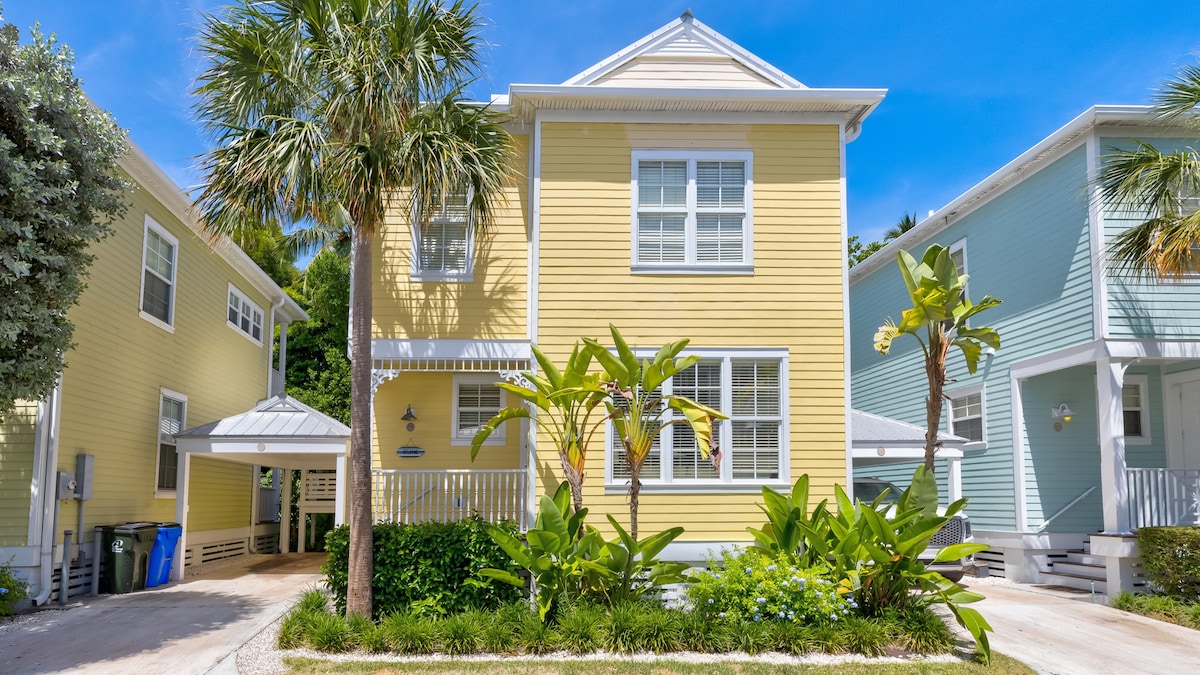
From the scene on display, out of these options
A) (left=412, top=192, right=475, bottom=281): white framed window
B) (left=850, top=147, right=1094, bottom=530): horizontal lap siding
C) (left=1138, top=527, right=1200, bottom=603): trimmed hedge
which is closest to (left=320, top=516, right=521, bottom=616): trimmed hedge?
(left=412, top=192, right=475, bottom=281): white framed window

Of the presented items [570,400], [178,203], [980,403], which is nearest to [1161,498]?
[980,403]

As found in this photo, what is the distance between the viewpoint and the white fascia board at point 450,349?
1191cm

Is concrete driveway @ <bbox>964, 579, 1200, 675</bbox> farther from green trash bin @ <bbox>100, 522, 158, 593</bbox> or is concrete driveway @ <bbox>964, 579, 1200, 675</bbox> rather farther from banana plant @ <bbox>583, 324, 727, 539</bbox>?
green trash bin @ <bbox>100, 522, 158, 593</bbox>

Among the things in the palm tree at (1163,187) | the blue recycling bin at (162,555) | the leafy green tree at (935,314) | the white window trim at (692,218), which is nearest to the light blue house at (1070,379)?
the palm tree at (1163,187)

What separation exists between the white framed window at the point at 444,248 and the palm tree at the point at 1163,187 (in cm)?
862

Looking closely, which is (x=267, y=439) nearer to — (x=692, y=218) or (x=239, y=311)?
(x=239, y=311)

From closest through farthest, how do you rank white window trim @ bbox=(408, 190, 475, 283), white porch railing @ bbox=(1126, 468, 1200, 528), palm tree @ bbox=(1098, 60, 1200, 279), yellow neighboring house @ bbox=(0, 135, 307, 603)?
palm tree @ bbox=(1098, 60, 1200, 279), yellow neighboring house @ bbox=(0, 135, 307, 603), white window trim @ bbox=(408, 190, 475, 283), white porch railing @ bbox=(1126, 468, 1200, 528)

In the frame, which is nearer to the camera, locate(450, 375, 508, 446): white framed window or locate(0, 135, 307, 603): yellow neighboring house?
locate(0, 135, 307, 603): yellow neighboring house

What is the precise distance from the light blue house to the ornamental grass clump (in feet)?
17.8

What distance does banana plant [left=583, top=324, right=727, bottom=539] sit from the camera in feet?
32.8

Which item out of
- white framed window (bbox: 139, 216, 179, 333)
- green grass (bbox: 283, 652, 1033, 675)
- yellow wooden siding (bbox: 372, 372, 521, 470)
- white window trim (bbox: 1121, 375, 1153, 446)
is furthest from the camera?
white window trim (bbox: 1121, 375, 1153, 446)

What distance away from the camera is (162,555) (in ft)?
44.1

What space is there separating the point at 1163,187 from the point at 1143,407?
491 centimetres

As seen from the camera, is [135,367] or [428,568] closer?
[428,568]
